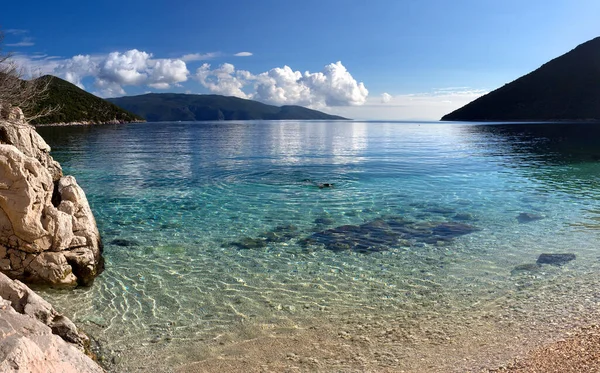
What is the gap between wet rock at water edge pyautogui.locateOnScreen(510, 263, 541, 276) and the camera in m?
11.5

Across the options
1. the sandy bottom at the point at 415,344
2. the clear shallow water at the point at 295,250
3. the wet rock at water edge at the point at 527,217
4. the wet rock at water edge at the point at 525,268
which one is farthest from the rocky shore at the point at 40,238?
the wet rock at water edge at the point at 527,217

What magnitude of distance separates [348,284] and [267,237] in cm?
499

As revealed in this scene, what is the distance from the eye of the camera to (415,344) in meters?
8.01

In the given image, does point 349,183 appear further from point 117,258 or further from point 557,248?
point 117,258

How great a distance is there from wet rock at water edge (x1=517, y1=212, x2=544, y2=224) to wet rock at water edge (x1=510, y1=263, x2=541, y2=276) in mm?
5638

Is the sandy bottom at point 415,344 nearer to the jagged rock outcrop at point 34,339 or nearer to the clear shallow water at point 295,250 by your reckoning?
the clear shallow water at point 295,250

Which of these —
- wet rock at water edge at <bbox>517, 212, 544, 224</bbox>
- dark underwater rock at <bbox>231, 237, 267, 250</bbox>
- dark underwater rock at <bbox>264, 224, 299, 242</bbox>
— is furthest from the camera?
wet rock at water edge at <bbox>517, 212, 544, 224</bbox>

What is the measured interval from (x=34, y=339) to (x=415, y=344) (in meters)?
6.67

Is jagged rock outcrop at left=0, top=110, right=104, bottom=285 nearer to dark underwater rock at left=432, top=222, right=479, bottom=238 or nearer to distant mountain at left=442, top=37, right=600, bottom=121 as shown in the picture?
dark underwater rock at left=432, top=222, right=479, bottom=238

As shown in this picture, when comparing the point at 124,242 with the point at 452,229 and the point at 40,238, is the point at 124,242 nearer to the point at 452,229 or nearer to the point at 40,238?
the point at 40,238

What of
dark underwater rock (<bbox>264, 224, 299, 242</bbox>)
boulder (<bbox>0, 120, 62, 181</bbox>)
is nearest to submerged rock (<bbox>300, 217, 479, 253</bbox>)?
dark underwater rock (<bbox>264, 224, 299, 242</bbox>)

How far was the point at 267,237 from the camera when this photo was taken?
49.6 ft

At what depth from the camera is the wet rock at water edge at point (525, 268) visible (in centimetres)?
1152

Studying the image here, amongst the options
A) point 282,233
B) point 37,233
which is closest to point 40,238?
point 37,233
